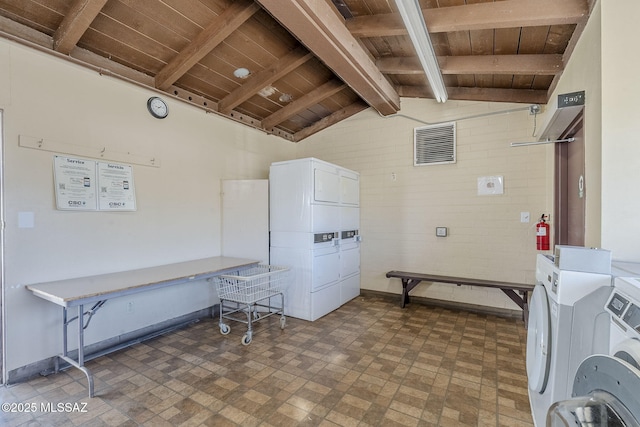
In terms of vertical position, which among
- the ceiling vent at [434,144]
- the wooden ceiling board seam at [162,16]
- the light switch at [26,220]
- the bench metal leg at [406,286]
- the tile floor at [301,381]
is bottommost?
the tile floor at [301,381]

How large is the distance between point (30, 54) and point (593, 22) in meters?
4.42

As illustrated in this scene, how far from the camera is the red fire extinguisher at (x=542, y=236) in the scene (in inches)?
140

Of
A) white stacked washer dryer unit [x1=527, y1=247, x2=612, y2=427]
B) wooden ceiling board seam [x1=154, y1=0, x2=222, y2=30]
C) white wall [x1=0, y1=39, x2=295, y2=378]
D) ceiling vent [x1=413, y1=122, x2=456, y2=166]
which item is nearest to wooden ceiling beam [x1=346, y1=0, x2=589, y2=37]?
wooden ceiling board seam [x1=154, y1=0, x2=222, y2=30]

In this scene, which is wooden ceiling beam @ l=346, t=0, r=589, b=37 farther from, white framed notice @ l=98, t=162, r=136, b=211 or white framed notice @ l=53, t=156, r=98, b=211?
white framed notice @ l=53, t=156, r=98, b=211

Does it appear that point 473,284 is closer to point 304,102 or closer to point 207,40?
point 304,102

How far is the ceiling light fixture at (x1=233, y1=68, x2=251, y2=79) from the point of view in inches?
139

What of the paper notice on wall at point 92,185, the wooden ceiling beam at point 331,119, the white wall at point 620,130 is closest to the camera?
the white wall at point 620,130

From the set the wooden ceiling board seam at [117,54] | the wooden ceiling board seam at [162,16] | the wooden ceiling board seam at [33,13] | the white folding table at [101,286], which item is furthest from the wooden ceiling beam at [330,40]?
the white folding table at [101,286]

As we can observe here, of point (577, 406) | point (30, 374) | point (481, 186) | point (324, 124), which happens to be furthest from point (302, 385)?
point (324, 124)

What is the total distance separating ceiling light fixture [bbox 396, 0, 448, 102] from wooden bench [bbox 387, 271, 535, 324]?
2.48 meters

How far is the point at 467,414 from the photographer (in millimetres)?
2035

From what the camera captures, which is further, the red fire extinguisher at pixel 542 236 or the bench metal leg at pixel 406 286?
the bench metal leg at pixel 406 286

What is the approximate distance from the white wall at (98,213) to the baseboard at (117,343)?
6cm

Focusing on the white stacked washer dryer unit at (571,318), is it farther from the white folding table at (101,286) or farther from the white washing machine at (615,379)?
the white folding table at (101,286)
